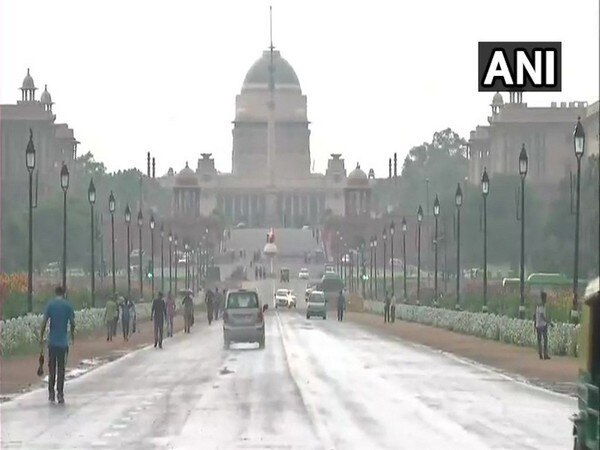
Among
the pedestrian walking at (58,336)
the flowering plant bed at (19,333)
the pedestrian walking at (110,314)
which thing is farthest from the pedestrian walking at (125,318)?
the pedestrian walking at (58,336)

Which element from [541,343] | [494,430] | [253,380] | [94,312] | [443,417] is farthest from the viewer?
[94,312]

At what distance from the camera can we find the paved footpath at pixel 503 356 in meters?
33.7

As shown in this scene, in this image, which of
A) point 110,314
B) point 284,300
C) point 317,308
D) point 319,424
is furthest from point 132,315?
point 284,300

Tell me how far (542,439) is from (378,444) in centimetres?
185

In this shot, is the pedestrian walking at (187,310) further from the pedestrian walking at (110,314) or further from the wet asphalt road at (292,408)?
the wet asphalt road at (292,408)

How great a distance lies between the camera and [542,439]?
20.2 metres

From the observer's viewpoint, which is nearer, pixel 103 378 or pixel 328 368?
pixel 103 378

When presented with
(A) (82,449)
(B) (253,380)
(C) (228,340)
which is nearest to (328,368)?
(B) (253,380)

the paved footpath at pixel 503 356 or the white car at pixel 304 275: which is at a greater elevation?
the white car at pixel 304 275

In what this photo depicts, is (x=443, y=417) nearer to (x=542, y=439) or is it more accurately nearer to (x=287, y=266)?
(x=542, y=439)

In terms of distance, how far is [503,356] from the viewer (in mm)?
43781

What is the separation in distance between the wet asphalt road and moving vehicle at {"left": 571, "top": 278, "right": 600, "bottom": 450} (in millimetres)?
5751

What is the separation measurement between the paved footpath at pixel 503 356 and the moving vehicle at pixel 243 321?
16.2ft

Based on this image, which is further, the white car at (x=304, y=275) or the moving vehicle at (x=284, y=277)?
the white car at (x=304, y=275)
